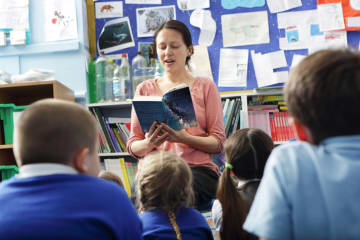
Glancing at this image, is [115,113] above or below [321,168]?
above

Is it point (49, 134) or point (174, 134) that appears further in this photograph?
point (174, 134)

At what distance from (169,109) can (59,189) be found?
82cm

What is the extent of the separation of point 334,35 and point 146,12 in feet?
4.37

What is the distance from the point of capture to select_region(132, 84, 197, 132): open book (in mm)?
1522

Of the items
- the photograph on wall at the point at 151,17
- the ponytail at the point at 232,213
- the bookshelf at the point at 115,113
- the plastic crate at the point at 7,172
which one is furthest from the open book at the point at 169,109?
the photograph on wall at the point at 151,17

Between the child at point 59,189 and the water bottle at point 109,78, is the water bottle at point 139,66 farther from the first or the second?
A: the child at point 59,189

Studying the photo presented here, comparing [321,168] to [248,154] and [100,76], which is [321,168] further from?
[100,76]

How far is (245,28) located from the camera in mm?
2770

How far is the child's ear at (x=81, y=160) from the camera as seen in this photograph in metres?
0.87

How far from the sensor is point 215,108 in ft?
6.08

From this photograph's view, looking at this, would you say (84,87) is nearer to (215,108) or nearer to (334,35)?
(215,108)

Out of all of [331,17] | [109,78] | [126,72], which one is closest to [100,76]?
[109,78]

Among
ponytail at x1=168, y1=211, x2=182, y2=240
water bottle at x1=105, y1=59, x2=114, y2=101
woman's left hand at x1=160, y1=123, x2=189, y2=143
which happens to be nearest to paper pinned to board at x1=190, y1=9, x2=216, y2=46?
water bottle at x1=105, y1=59, x2=114, y2=101

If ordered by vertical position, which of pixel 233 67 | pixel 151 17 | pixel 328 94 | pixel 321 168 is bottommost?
pixel 321 168
